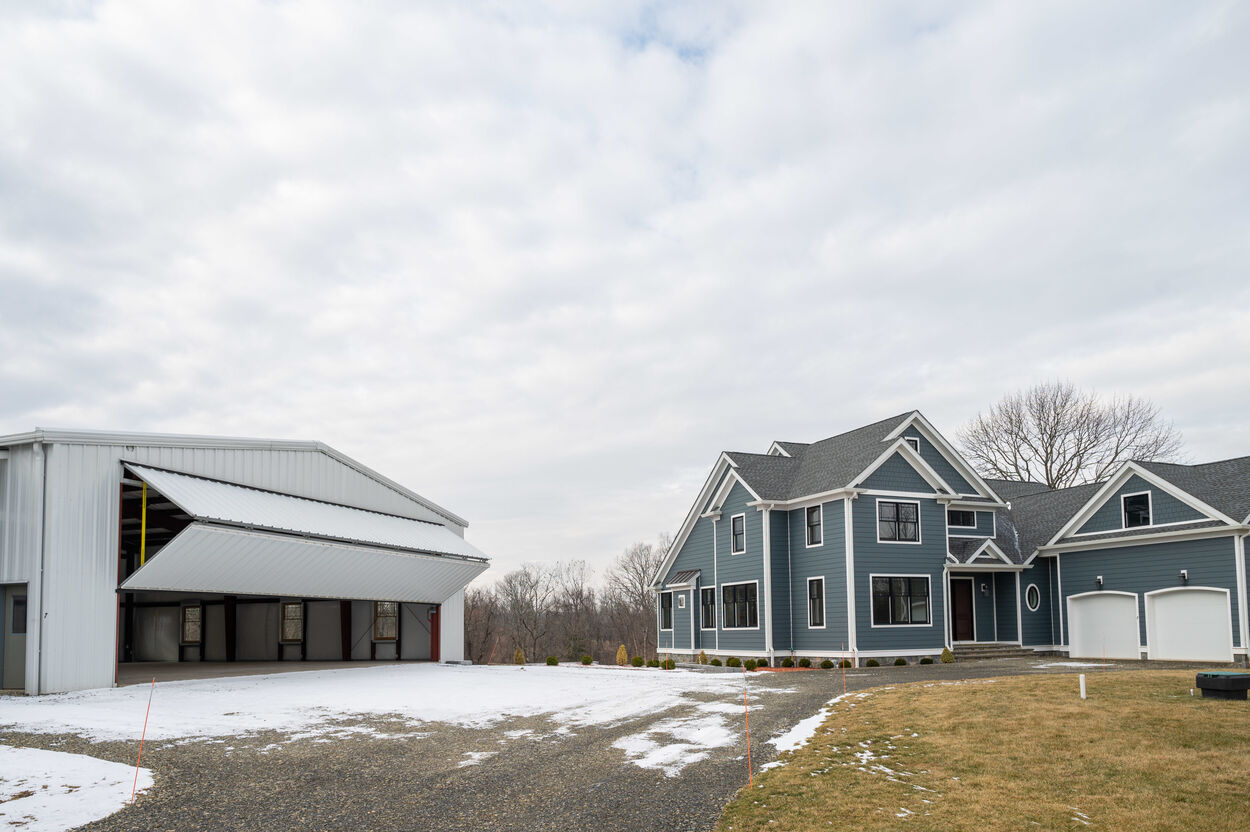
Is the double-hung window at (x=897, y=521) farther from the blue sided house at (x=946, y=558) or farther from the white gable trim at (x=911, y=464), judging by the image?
Result: the white gable trim at (x=911, y=464)

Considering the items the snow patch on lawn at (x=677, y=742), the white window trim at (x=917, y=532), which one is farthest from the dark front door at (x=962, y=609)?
the snow patch on lawn at (x=677, y=742)

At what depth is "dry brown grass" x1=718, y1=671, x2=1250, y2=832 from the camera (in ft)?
28.1

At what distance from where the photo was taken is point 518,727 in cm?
1366

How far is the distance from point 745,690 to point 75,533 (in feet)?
44.8

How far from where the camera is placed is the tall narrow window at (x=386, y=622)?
98.0 feet

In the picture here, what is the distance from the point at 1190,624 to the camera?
83.8 ft

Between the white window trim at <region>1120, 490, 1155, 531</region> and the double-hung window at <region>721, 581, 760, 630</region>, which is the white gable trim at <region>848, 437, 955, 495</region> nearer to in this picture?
the white window trim at <region>1120, 490, 1155, 531</region>

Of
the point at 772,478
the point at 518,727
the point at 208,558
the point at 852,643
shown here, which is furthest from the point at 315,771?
the point at 772,478

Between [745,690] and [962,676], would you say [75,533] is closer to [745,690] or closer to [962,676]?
[745,690]

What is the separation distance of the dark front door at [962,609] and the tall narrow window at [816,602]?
210 inches

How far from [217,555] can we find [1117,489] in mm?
25574

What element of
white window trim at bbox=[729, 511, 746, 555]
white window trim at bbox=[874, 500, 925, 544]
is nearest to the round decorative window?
white window trim at bbox=[874, 500, 925, 544]

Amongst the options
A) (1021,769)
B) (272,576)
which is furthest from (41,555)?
(1021,769)

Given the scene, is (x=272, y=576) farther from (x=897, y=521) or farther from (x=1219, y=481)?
(x=1219, y=481)
